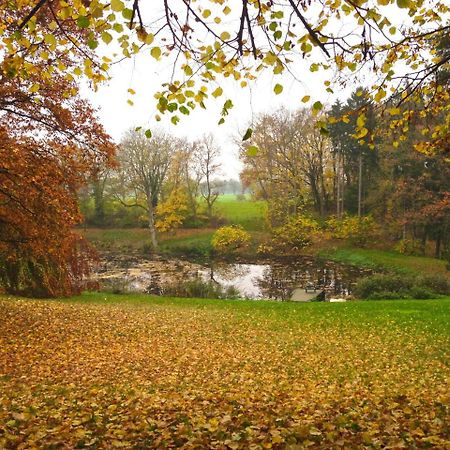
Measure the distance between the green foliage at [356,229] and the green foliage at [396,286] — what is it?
52.1ft

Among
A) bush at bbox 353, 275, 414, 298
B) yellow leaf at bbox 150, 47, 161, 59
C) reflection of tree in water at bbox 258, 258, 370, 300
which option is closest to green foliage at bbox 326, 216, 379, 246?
reflection of tree in water at bbox 258, 258, 370, 300

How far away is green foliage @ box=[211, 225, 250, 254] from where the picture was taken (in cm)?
3866

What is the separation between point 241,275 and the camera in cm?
3097

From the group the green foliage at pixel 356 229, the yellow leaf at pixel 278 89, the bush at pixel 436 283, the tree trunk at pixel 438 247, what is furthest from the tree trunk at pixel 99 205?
the yellow leaf at pixel 278 89

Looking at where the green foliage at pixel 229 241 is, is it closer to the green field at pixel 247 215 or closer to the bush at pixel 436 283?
the green field at pixel 247 215

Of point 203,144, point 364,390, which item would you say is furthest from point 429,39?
point 203,144

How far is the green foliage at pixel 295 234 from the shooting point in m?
38.5

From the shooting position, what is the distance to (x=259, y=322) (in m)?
14.3

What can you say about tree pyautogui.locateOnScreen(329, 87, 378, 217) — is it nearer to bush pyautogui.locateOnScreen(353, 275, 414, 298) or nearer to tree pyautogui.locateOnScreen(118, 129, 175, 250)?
tree pyautogui.locateOnScreen(118, 129, 175, 250)

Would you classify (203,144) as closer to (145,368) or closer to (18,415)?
(145,368)

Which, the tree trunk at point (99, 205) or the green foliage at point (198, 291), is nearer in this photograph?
the green foliage at point (198, 291)

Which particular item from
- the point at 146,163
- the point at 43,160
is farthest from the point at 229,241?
the point at 43,160

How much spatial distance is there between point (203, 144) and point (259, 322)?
36800 mm

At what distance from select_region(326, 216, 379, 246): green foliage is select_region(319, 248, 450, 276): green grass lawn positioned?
1.41 meters
